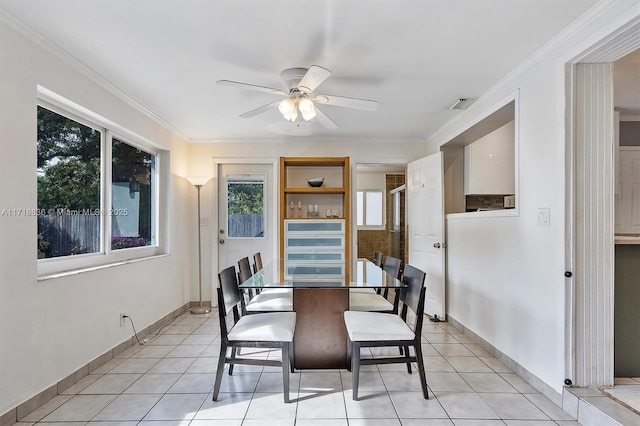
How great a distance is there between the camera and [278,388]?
2.52m

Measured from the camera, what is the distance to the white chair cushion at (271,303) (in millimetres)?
2949

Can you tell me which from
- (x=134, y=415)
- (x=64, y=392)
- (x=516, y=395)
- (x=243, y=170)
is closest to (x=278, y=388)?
(x=134, y=415)

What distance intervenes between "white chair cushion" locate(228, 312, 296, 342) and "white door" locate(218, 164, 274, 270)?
8.69ft

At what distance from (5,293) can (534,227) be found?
3274mm

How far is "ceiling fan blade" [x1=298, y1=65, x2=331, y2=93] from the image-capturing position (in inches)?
86.0

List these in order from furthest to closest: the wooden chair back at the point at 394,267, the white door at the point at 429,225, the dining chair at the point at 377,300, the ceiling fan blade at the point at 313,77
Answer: the white door at the point at 429,225, the wooden chair back at the point at 394,267, the dining chair at the point at 377,300, the ceiling fan blade at the point at 313,77

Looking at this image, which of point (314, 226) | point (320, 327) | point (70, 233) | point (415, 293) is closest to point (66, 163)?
point (70, 233)

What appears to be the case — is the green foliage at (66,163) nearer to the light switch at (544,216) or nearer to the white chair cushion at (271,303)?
the white chair cushion at (271,303)

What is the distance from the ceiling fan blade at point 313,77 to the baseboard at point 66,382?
2.55 meters

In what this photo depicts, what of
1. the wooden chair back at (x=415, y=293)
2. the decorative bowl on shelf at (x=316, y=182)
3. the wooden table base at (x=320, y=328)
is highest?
the decorative bowl on shelf at (x=316, y=182)

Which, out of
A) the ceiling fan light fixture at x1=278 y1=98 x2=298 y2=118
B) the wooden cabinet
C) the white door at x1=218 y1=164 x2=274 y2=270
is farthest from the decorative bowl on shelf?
the ceiling fan light fixture at x1=278 y1=98 x2=298 y2=118

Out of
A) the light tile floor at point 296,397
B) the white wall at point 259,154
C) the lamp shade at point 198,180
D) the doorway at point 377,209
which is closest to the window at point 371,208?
the doorway at point 377,209

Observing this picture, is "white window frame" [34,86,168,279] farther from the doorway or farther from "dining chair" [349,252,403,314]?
Result: the doorway

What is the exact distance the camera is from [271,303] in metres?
3.03
